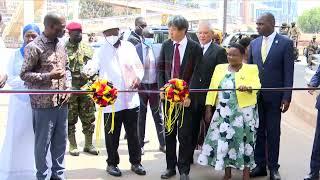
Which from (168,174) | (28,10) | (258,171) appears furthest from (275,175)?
(28,10)

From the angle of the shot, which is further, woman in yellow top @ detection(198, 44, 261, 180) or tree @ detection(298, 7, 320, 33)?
tree @ detection(298, 7, 320, 33)

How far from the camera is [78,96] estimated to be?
6441mm

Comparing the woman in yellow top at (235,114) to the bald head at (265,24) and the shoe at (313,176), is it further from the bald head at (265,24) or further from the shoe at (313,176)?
the shoe at (313,176)

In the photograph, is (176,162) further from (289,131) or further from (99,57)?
(289,131)

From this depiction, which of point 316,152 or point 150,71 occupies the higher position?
point 150,71

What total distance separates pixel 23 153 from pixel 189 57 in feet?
7.03

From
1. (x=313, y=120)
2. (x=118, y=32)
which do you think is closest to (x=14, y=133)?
(x=118, y=32)

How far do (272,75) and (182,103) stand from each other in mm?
1139

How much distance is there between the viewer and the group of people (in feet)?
15.3

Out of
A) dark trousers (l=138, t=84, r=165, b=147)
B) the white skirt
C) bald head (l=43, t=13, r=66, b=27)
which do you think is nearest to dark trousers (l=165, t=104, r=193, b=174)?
dark trousers (l=138, t=84, r=165, b=147)

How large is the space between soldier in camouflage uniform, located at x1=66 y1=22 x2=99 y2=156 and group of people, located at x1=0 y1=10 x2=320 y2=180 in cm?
90

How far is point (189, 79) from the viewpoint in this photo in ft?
17.2

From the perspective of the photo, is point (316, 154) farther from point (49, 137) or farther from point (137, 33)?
point (137, 33)

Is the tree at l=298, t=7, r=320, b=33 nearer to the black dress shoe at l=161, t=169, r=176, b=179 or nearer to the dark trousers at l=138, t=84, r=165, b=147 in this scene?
the dark trousers at l=138, t=84, r=165, b=147
